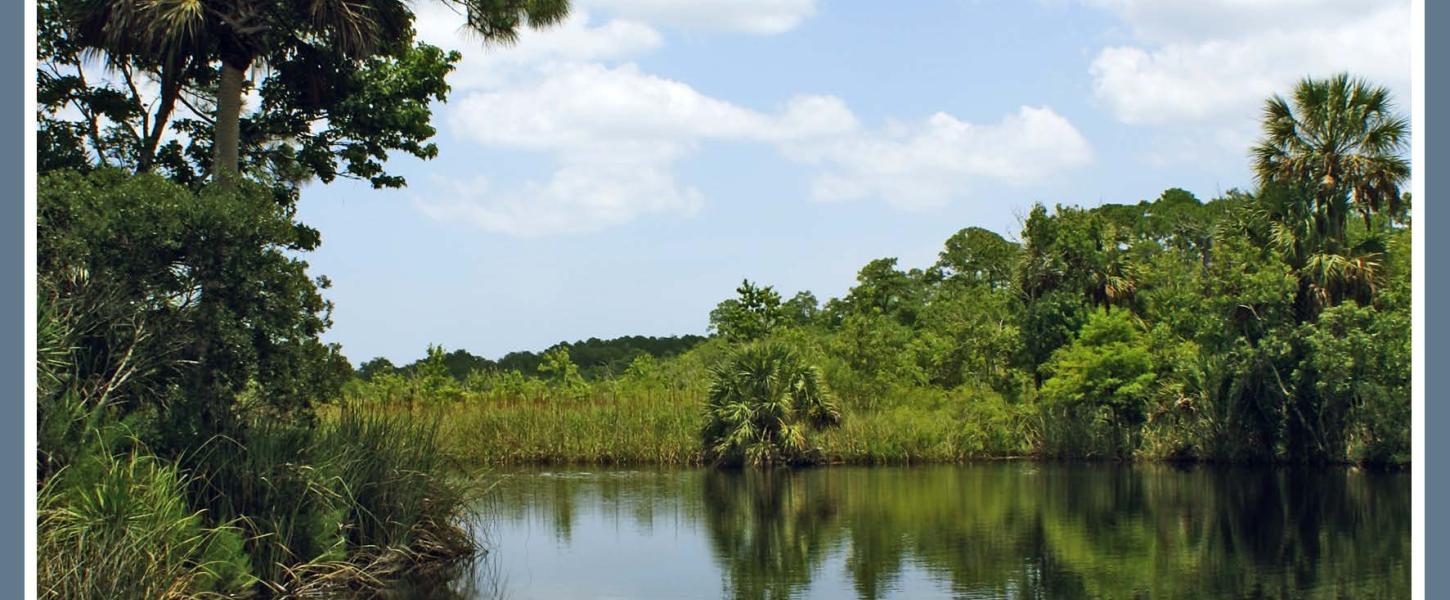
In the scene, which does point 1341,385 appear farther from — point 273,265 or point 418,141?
point 273,265

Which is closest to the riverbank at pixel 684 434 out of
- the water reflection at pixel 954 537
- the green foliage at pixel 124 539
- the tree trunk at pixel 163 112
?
the water reflection at pixel 954 537

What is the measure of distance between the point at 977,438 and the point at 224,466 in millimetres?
25678

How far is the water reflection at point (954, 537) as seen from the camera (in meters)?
15.4

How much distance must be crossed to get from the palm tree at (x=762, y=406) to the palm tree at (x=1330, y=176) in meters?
11.7

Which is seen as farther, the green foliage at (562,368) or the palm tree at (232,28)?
the green foliage at (562,368)

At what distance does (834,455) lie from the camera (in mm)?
35781

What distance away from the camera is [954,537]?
19.5m

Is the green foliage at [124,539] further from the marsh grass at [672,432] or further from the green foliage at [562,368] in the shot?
the green foliage at [562,368]

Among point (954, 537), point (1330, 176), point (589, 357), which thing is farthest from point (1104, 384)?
point (589, 357)

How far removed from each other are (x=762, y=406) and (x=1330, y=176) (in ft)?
46.0

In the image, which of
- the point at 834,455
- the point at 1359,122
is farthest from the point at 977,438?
the point at 1359,122

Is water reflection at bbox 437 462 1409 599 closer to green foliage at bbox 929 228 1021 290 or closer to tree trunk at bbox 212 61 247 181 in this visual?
tree trunk at bbox 212 61 247 181

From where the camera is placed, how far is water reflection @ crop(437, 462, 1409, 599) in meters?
15.4

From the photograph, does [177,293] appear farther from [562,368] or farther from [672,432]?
[562,368]
